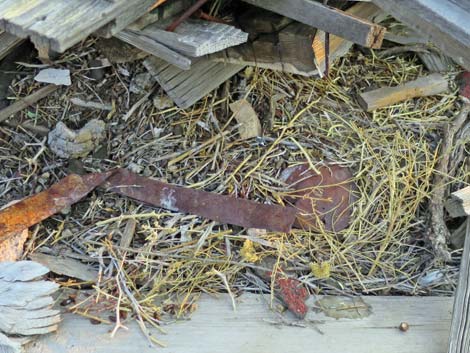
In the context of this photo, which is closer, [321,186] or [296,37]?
[296,37]

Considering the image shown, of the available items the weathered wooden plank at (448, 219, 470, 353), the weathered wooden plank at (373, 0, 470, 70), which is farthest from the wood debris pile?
the weathered wooden plank at (373, 0, 470, 70)

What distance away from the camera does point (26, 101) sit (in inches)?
106

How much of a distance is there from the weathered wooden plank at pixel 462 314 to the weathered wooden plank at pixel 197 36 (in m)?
1.03

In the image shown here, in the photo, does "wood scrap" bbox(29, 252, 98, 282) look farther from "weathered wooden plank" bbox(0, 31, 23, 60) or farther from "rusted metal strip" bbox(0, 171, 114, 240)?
"weathered wooden plank" bbox(0, 31, 23, 60)

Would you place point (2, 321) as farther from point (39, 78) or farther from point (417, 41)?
point (417, 41)

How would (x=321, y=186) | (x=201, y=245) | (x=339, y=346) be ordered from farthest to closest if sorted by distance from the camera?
(x=321, y=186)
(x=201, y=245)
(x=339, y=346)

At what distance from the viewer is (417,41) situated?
2.90 meters

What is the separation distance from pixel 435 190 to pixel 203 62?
42.1 inches

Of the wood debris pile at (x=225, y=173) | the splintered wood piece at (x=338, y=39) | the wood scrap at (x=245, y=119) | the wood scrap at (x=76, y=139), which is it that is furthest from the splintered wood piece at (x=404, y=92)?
the wood scrap at (x=76, y=139)

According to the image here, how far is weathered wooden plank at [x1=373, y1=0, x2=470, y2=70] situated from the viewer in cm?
177

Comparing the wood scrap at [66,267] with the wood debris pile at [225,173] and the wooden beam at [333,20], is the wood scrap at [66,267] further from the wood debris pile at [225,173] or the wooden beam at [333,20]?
the wooden beam at [333,20]

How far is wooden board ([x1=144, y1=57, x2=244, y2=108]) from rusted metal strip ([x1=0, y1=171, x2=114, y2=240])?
0.39 meters

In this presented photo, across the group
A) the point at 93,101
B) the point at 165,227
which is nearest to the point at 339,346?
the point at 165,227

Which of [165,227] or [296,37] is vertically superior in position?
[296,37]
